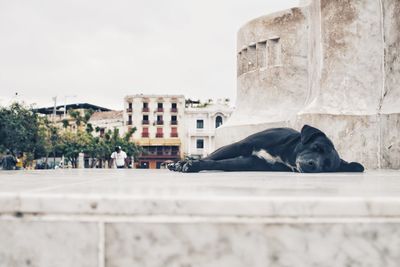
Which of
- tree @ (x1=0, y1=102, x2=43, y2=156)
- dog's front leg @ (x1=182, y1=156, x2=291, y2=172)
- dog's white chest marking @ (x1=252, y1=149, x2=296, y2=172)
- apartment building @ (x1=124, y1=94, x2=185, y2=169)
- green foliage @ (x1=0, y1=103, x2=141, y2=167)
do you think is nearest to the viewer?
dog's front leg @ (x1=182, y1=156, x2=291, y2=172)

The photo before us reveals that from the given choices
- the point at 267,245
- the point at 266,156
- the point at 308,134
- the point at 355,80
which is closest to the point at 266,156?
the point at 266,156

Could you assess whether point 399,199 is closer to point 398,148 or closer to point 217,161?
point 217,161

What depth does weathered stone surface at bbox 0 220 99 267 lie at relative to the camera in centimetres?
155

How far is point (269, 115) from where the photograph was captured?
8.77 meters

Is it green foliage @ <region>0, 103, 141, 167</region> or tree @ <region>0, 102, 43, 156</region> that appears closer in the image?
tree @ <region>0, 102, 43, 156</region>

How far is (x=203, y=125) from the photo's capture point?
211ft

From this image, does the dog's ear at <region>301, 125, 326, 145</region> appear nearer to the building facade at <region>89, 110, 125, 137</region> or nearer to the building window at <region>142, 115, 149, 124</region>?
the building facade at <region>89, 110, 125, 137</region>

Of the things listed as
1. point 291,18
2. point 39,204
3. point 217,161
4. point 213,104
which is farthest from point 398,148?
point 213,104

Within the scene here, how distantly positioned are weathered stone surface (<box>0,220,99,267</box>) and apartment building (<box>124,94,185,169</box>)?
65.8m

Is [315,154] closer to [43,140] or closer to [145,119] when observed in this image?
[43,140]

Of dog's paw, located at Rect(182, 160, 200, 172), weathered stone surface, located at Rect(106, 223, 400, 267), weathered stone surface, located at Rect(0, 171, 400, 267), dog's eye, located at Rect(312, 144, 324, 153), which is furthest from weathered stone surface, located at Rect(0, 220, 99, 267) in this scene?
dog's eye, located at Rect(312, 144, 324, 153)

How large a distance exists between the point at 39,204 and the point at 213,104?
205 feet

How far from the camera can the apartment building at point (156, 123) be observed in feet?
222

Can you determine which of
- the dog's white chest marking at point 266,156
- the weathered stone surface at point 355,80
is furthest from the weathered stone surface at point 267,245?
the weathered stone surface at point 355,80
